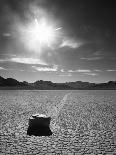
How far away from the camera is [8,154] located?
6.60 metres

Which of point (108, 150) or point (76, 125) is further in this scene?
point (76, 125)

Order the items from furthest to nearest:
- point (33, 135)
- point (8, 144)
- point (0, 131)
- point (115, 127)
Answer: point (115, 127) < point (0, 131) < point (33, 135) < point (8, 144)

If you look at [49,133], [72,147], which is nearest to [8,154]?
[72,147]

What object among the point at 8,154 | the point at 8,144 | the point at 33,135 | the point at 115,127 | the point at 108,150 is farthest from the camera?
the point at 115,127

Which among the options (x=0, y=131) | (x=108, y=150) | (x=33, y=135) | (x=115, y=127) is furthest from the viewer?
(x=115, y=127)

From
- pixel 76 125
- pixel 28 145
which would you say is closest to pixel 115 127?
pixel 76 125

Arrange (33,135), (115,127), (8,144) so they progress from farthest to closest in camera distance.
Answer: (115,127), (33,135), (8,144)

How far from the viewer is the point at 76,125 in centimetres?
1145

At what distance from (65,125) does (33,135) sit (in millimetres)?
2927

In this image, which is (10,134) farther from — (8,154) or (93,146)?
(93,146)

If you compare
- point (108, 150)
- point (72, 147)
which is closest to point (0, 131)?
point (72, 147)

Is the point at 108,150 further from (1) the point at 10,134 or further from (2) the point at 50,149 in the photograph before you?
(1) the point at 10,134

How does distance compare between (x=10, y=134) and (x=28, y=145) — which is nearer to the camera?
(x=28, y=145)

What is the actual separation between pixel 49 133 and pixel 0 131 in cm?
239
